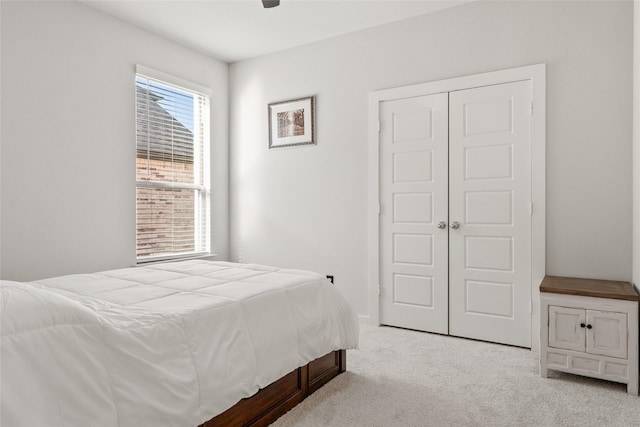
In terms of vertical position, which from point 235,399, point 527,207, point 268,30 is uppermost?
point 268,30

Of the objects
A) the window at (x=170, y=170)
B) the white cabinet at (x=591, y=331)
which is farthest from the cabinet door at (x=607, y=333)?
the window at (x=170, y=170)

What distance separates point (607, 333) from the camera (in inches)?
97.2

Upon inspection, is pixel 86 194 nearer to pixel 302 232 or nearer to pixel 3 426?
pixel 302 232

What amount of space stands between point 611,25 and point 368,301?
2.91 meters

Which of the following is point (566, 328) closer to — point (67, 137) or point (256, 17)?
point (256, 17)

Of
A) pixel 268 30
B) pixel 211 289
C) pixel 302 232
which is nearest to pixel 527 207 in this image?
pixel 302 232

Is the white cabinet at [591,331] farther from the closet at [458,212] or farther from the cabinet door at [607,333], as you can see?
the closet at [458,212]

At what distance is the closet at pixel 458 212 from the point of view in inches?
128

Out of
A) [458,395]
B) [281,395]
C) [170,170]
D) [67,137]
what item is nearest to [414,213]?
[458,395]

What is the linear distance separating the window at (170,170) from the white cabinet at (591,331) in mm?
3393

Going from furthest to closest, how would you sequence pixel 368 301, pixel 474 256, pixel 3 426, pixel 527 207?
pixel 368 301 < pixel 474 256 < pixel 527 207 < pixel 3 426

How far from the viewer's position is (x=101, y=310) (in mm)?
1640

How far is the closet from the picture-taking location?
10.6 feet

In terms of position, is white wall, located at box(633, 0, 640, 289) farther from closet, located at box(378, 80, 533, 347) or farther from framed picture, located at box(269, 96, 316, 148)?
framed picture, located at box(269, 96, 316, 148)
